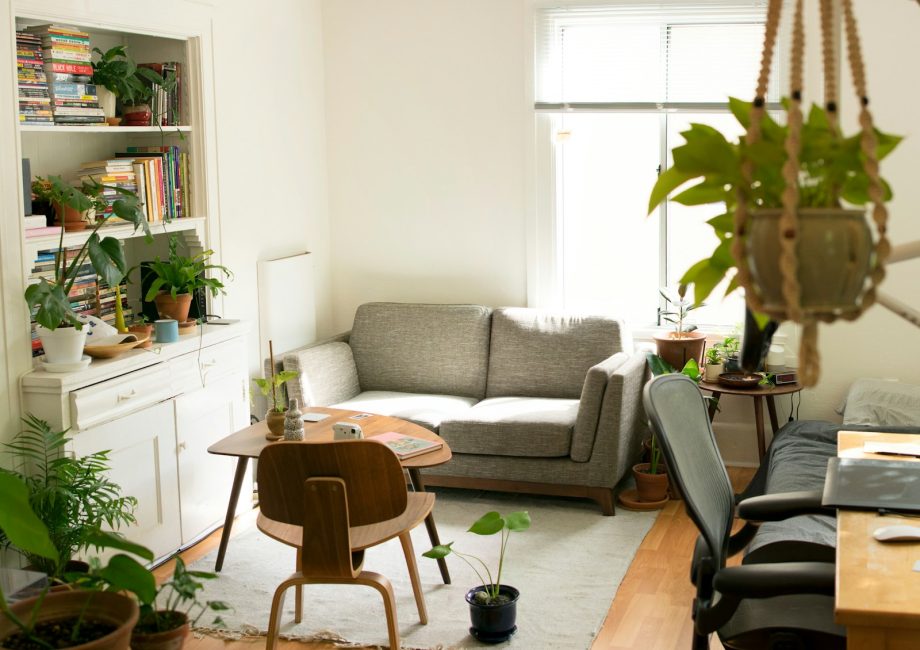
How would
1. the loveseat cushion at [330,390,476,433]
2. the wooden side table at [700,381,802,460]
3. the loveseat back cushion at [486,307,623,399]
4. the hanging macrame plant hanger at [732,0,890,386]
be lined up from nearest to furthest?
the hanging macrame plant hanger at [732,0,890,386]
the wooden side table at [700,381,802,460]
the loveseat cushion at [330,390,476,433]
the loveseat back cushion at [486,307,623,399]

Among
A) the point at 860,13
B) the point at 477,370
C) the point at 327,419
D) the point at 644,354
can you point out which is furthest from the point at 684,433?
the point at 860,13

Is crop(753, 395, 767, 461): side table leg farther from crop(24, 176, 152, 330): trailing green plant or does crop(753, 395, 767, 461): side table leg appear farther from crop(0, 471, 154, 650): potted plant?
crop(0, 471, 154, 650): potted plant

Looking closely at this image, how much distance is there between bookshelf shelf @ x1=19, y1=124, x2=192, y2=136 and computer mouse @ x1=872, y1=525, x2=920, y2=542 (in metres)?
3.12

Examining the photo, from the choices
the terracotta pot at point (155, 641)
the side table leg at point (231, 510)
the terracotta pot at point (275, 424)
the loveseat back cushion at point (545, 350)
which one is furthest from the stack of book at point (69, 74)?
the terracotta pot at point (155, 641)

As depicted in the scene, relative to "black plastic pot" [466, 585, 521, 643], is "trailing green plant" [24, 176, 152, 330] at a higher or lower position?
higher

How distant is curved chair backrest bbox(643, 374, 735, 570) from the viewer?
2.70 meters

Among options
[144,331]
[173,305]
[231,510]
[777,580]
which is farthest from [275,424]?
[777,580]

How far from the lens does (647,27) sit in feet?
18.7

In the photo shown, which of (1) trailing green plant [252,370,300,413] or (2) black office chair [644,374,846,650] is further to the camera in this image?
(1) trailing green plant [252,370,300,413]

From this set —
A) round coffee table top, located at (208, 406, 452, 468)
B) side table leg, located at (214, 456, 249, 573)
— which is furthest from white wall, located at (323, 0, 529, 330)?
side table leg, located at (214, 456, 249, 573)

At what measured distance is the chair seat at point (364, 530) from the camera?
3498 mm

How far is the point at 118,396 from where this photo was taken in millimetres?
4160

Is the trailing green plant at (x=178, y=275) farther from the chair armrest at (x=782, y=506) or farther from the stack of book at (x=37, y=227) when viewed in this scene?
the chair armrest at (x=782, y=506)

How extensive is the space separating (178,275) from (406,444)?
1317 mm
